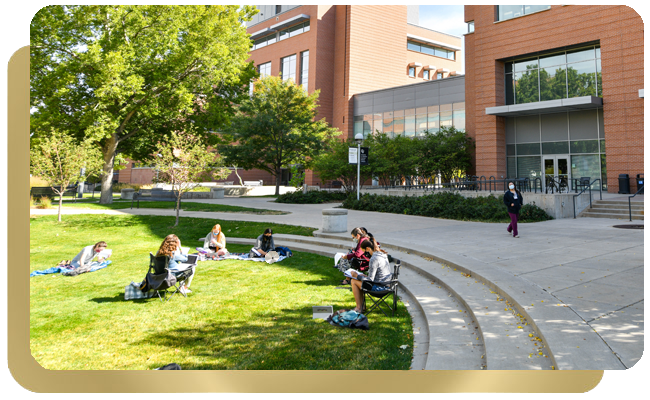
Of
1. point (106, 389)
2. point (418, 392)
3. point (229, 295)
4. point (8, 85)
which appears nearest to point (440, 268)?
point (229, 295)

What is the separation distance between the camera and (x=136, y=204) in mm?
23453

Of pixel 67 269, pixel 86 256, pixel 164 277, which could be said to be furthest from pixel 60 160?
pixel 164 277

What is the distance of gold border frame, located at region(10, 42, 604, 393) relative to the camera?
359cm

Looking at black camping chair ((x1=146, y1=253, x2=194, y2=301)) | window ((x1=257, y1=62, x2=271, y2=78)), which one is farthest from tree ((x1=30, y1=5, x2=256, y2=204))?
window ((x1=257, y1=62, x2=271, y2=78))

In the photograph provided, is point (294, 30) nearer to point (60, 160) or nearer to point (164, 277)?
point (60, 160)

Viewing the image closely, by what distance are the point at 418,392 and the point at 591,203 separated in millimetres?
17520

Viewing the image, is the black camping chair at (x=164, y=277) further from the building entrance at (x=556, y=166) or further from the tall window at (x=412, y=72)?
the tall window at (x=412, y=72)

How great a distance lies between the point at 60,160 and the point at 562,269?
57.8ft

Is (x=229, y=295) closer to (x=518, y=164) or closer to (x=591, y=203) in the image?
(x=591, y=203)

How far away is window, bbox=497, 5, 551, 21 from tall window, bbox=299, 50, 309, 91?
2468 centimetres

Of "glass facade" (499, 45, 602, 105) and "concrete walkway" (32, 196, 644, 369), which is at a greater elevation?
"glass facade" (499, 45, 602, 105)

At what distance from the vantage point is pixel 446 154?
2942 cm

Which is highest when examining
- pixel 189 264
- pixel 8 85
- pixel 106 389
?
pixel 8 85

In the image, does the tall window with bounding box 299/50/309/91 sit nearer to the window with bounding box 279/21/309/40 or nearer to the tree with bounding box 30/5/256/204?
the window with bounding box 279/21/309/40
